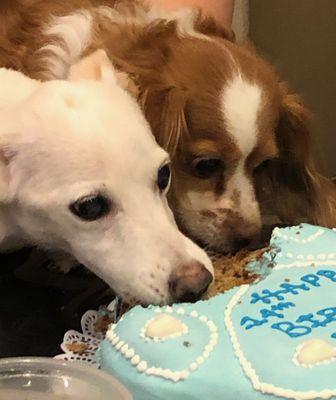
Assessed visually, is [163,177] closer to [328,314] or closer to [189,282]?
[189,282]

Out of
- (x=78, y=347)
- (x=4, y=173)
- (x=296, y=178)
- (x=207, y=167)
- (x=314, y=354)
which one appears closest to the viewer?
(x=314, y=354)

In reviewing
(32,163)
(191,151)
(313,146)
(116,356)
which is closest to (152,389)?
(116,356)

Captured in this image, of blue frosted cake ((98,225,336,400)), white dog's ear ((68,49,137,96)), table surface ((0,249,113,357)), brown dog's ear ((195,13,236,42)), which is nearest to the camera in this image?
blue frosted cake ((98,225,336,400))

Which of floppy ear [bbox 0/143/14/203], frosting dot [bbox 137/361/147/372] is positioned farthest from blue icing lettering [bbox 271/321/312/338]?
floppy ear [bbox 0/143/14/203]

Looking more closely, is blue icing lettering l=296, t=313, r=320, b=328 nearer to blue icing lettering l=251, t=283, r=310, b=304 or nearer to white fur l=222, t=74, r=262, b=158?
blue icing lettering l=251, t=283, r=310, b=304

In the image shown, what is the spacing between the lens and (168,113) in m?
1.30

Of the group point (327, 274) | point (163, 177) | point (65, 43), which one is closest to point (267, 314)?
point (327, 274)

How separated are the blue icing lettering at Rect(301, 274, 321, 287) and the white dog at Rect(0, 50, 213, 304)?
0.50 feet

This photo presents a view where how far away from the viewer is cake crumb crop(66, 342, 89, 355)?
0.96 metres

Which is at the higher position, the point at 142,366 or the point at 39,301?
the point at 142,366

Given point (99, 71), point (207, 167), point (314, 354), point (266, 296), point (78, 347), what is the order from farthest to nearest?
point (207, 167), point (99, 71), point (78, 347), point (266, 296), point (314, 354)

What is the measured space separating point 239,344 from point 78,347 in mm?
252

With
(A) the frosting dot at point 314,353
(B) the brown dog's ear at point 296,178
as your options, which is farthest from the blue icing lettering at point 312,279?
(B) the brown dog's ear at point 296,178

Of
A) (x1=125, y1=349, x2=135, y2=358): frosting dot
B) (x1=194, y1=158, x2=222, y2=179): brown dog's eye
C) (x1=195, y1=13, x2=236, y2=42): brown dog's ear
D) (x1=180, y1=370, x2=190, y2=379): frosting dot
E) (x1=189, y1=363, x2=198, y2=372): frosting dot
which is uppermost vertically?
(x1=189, y1=363, x2=198, y2=372): frosting dot
